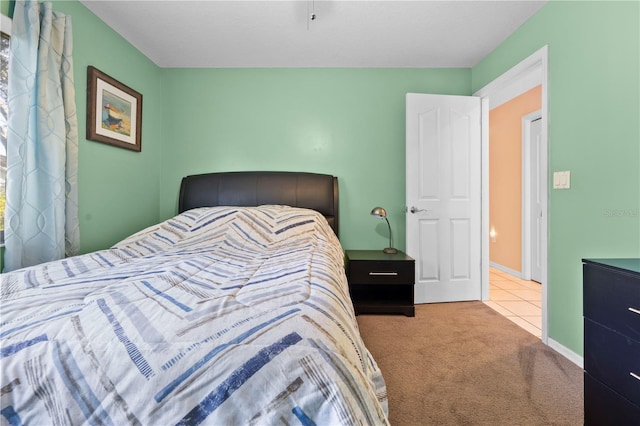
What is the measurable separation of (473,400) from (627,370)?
2.06 ft

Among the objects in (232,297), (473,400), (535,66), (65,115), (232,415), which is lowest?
(473,400)

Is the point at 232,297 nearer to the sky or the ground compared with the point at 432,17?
nearer to the ground

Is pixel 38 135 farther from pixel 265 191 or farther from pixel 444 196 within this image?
pixel 444 196

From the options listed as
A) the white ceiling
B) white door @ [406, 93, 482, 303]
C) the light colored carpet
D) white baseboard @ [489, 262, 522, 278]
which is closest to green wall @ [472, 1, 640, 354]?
the light colored carpet

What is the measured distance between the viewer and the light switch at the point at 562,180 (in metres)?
1.85

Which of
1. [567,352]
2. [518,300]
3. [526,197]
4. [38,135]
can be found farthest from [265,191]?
[526,197]

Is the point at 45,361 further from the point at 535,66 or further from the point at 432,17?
the point at 535,66

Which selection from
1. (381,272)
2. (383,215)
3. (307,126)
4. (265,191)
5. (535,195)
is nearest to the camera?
(381,272)

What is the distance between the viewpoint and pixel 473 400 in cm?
146

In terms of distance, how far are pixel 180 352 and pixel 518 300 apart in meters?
3.33

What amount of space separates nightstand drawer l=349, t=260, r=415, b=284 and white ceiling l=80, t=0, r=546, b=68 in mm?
1841

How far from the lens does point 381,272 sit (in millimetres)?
2527

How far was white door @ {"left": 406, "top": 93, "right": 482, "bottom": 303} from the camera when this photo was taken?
9.23 ft

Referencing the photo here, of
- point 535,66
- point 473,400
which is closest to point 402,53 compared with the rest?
point 535,66
